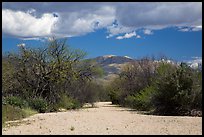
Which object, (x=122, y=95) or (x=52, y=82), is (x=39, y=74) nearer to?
(x=52, y=82)

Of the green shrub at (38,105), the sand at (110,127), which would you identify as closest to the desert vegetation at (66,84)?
the green shrub at (38,105)

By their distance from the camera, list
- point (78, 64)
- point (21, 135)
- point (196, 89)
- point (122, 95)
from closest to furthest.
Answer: point (21, 135) → point (196, 89) → point (78, 64) → point (122, 95)

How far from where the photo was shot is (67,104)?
3919 cm

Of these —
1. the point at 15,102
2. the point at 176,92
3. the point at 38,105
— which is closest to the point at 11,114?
the point at 15,102

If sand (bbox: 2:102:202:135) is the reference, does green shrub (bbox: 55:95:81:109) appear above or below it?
below

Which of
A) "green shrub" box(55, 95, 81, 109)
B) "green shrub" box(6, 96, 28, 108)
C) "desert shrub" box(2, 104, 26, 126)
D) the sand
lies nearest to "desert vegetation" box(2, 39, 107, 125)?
"green shrub" box(55, 95, 81, 109)

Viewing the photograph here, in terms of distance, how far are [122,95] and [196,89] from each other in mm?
28462

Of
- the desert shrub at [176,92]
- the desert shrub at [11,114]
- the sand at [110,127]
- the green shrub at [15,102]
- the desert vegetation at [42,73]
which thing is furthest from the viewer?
the desert vegetation at [42,73]

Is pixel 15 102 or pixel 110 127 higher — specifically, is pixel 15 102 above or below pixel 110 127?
above

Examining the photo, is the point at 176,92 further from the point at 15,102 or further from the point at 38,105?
the point at 38,105

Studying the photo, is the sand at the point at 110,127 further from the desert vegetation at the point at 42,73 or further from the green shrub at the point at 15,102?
the desert vegetation at the point at 42,73

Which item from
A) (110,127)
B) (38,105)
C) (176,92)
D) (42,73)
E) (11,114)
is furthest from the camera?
(42,73)

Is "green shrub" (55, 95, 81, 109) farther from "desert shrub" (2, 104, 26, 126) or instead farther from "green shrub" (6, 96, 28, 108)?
"desert shrub" (2, 104, 26, 126)

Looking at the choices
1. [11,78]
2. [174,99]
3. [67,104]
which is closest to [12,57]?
[11,78]
